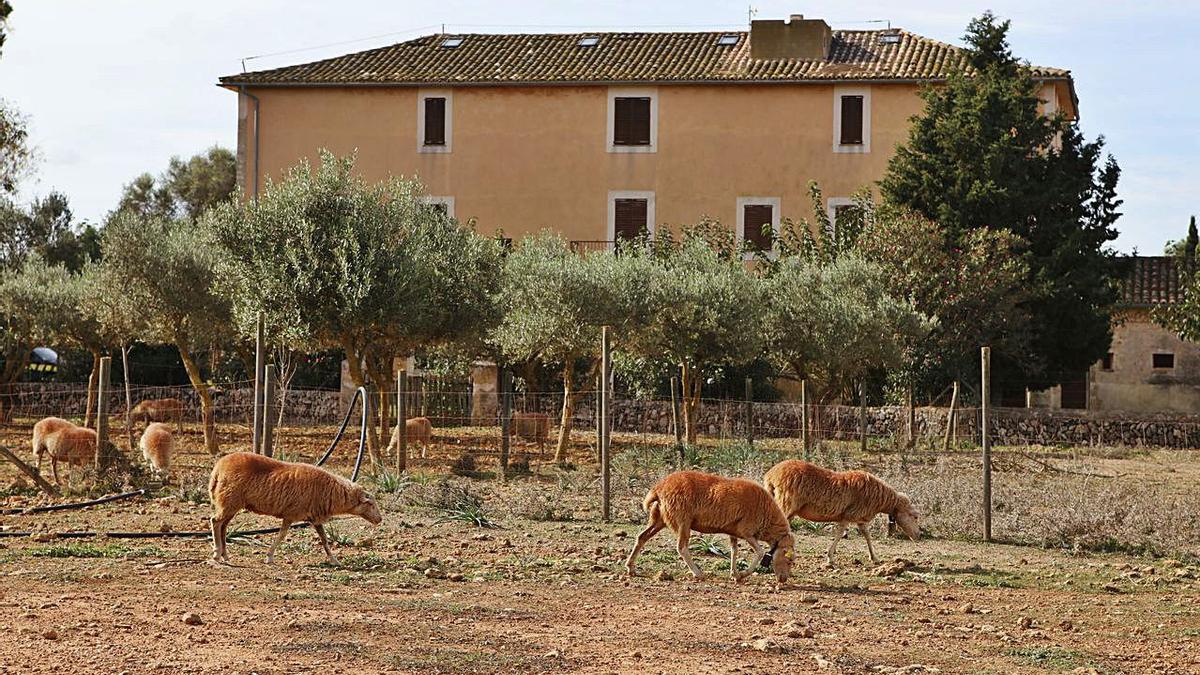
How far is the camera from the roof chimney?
43.9 m

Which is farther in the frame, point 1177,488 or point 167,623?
point 1177,488

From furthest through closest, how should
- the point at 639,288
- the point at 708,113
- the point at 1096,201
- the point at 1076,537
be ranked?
the point at 708,113 < the point at 1096,201 < the point at 639,288 < the point at 1076,537

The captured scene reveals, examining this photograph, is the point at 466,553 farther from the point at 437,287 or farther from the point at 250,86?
the point at 250,86

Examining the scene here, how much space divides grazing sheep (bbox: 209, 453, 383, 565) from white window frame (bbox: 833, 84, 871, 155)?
104 feet

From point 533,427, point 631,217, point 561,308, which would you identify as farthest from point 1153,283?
point 533,427

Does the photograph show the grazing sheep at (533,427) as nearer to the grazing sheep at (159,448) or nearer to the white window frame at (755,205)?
the grazing sheep at (159,448)

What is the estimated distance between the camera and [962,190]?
1439 inches

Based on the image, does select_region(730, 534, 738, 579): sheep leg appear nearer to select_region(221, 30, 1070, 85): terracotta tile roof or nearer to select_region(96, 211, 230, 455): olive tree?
select_region(96, 211, 230, 455): olive tree

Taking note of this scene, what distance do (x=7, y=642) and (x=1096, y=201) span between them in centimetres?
3525

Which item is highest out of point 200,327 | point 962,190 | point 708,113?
point 708,113

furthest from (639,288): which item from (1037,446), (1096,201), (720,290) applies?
(1096,201)

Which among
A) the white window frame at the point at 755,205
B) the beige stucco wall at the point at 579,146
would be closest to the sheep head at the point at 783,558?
the white window frame at the point at 755,205

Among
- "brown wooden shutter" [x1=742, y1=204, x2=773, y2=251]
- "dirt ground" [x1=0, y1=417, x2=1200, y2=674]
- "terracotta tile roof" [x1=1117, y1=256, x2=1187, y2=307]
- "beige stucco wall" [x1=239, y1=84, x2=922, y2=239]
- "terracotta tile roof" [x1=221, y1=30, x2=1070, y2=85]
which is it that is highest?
"terracotta tile roof" [x1=221, y1=30, x2=1070, y2=85]

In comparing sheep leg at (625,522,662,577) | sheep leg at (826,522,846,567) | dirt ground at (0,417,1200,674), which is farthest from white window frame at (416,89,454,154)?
sheep leg at (625,522,662,577)
